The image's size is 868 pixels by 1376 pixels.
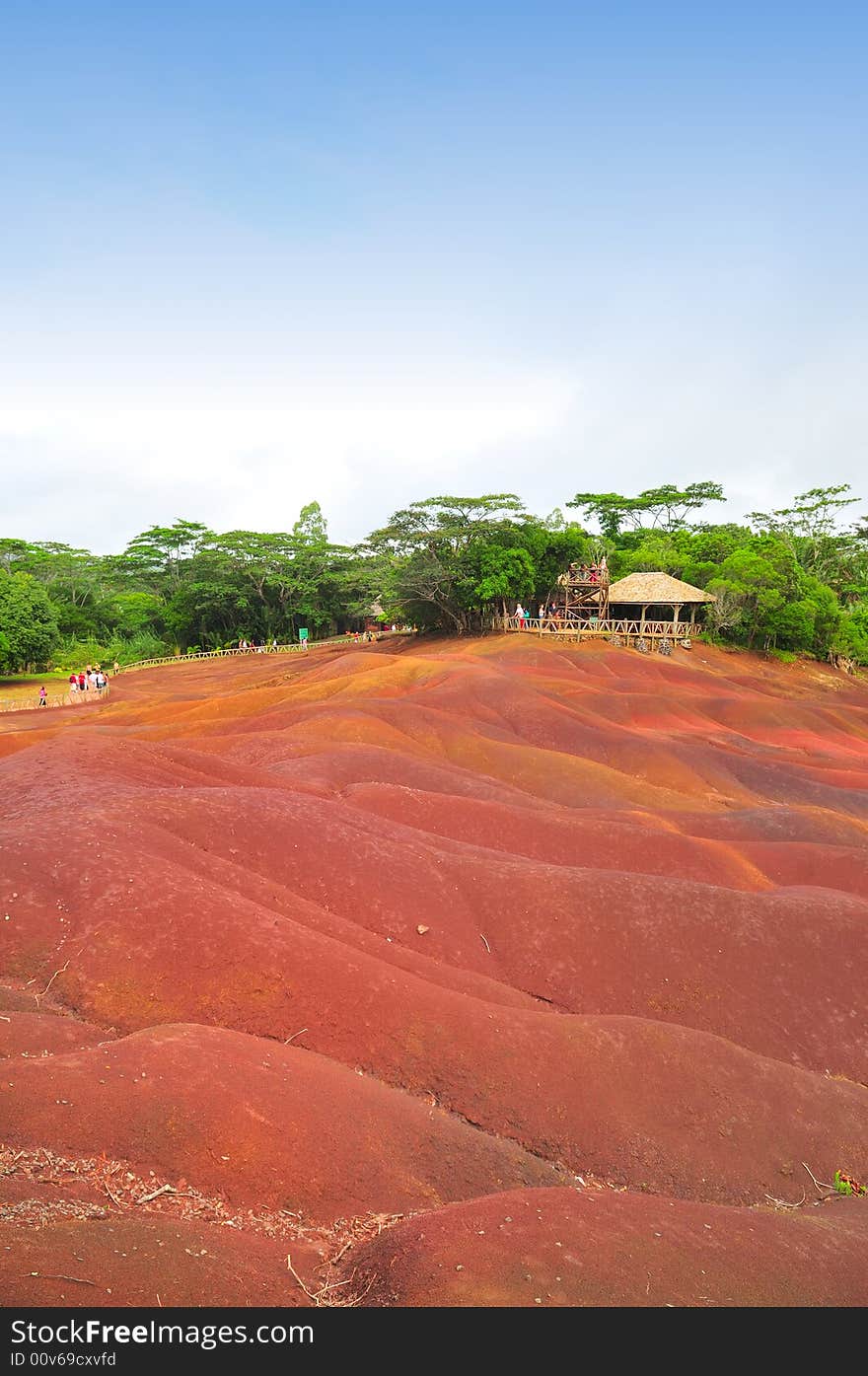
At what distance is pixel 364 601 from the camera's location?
2586 inches

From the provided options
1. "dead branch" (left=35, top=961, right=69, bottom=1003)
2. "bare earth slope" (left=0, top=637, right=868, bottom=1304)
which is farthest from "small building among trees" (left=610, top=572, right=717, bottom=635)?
"dead branch" (left=35, top=961, right=69, bottom=1003)

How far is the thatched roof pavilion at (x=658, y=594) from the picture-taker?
51.1 metres

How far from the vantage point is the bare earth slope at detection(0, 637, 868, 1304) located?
18.0 ft

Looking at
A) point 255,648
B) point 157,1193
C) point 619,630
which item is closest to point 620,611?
point 619,630

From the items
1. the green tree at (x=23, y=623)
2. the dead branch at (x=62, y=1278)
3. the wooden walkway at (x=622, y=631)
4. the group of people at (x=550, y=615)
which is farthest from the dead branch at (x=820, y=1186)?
the green tree at (x=23, y=623)

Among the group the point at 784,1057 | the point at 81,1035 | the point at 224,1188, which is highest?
the point at 81,1035

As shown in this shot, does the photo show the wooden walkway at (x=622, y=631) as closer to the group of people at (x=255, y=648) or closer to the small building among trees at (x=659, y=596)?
the small building among trees at (x=659, y=596)

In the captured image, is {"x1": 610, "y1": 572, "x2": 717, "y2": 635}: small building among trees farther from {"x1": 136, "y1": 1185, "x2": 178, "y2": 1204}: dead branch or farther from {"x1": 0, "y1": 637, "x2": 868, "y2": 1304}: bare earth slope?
{"x1": 136, "y1": 1185, "x2": 178, "y2": 1204}: dead branch

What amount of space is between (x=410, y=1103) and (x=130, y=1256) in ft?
12.3

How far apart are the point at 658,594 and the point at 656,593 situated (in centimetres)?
16

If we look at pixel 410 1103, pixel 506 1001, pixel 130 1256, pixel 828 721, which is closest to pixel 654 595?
pixel 828 721

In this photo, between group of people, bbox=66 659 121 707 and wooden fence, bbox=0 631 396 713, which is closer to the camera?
wooden fence, bbox=0 631 396 713

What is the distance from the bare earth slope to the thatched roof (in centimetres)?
3328
